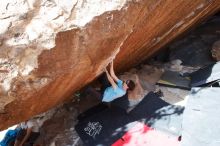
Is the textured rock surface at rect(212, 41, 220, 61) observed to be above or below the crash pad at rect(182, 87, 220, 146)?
above

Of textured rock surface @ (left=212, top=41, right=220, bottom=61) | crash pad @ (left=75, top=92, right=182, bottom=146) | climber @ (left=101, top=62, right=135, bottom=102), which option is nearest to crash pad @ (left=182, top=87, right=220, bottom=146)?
crash pad @ (left=75, top=92, right=182, bottom=146)

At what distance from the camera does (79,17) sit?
11.9 ft

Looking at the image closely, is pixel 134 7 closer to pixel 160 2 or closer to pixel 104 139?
pixel 160 2

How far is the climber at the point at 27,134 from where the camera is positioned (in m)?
5.68

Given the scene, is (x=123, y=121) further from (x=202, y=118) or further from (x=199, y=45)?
(x=199, y=45)

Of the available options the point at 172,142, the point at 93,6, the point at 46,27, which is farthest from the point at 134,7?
the point at 172,142

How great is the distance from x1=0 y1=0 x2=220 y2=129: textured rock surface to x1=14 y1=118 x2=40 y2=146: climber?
137 centimetres

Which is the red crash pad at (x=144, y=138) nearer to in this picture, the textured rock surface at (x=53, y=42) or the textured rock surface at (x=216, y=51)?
the textured rock surface at (x=53, y=42)

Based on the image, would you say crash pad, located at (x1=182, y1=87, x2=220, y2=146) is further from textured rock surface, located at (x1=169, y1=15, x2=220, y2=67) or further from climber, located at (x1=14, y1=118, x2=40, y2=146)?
climber, located at (x1=14, y1=118, x2=40, y2=146)

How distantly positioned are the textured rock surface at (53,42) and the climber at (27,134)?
1372 millimetres

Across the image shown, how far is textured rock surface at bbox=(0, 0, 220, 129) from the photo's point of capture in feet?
11.3

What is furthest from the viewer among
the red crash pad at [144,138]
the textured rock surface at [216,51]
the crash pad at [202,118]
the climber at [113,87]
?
the textured rock surface at [216,51]

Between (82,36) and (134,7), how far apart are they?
2.40 feet

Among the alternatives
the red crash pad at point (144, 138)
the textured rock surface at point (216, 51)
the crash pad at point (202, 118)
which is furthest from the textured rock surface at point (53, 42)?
the textured rock surface at point (216, 51)
